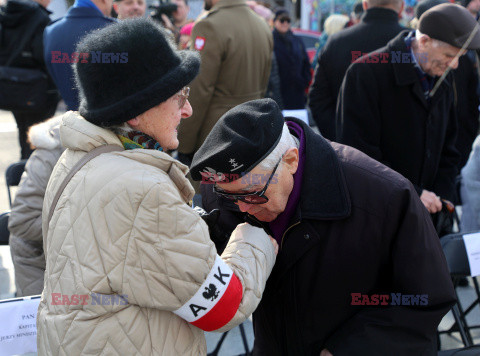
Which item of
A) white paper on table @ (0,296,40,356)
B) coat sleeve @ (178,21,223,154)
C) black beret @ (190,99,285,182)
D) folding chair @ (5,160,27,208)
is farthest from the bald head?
white paper on table @ (0,296,40,356)

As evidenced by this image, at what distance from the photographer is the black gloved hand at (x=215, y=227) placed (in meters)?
1.88

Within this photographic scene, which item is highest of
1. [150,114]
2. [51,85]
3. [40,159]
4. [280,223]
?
[150,114]

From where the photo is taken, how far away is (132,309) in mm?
1469

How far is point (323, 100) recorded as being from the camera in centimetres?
398

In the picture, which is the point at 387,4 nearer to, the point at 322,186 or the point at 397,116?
the point at 397,116

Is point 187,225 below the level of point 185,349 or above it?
above

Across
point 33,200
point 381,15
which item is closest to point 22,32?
point 33,200

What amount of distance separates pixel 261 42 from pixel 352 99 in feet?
3.58

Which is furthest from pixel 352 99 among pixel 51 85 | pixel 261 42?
pixel 51 85

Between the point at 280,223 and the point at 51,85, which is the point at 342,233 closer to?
the point at 280,223

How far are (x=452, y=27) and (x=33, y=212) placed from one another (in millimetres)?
2355

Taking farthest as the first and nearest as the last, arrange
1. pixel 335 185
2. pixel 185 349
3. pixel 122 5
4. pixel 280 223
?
pixel 122 5 → pixel 280 223 → pixel 335 185 → pixel 185 349

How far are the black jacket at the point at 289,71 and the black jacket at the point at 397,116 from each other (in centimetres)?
312

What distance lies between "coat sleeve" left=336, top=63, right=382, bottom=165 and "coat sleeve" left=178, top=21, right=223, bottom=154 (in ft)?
3.18
